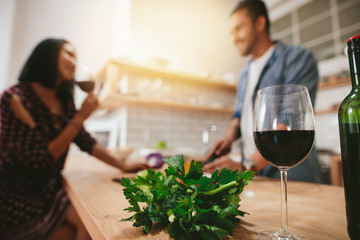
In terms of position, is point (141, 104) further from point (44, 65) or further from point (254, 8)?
point (254, 8)

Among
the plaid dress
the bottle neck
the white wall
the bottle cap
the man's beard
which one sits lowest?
the plaid dress

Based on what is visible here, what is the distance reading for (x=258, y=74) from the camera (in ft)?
5.44

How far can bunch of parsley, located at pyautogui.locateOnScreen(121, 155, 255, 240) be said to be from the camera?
305 mm

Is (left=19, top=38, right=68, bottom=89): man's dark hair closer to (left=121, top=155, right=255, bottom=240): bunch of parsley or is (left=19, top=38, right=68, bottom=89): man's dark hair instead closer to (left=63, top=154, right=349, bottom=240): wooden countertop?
(left=63, top=154, right=349, bottom=240): wooden countertop

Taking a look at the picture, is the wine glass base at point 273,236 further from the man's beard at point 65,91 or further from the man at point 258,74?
the man's beard at point 65,91

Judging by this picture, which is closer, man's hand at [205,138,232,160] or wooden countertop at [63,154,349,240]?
wooden countertop at [63,154,349,240]

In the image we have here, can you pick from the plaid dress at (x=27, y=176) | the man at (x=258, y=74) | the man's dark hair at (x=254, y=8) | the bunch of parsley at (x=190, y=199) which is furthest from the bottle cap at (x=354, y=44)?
the man's dark hair at (x=254, y=8)

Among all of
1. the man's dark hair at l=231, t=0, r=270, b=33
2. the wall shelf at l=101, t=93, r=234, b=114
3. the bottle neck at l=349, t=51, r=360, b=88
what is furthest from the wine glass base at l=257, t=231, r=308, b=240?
the wall shelf at l=101, t=93, r=234, b=114

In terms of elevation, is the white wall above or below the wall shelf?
above

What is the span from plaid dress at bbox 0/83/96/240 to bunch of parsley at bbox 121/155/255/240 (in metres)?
0.94

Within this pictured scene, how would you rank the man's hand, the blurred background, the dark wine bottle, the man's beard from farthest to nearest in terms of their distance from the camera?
the blurred background
the man's beard
the man's hand
the dark wine bottle

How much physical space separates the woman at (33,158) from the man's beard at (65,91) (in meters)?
0.11

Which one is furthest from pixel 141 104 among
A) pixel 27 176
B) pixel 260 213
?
pixel 260 213

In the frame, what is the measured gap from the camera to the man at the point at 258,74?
1.30 m
